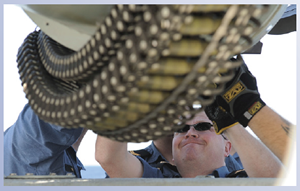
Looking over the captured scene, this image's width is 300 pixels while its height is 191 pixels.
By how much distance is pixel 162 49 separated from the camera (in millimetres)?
764

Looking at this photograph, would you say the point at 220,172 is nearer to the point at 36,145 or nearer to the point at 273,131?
the point at 273,131

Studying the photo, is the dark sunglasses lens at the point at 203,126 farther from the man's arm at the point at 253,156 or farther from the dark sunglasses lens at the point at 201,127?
the man's arm at the point at 253,156

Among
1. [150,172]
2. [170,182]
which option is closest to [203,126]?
[150,172]

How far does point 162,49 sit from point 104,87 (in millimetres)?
159

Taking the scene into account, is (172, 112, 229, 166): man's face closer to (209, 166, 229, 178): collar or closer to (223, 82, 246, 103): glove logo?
(209, 166, 229, 178): collar

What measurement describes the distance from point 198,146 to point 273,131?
841mm

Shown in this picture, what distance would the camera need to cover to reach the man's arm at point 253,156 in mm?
1874

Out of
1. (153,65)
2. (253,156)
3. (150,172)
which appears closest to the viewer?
(153,65)

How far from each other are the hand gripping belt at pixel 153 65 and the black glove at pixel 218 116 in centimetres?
61

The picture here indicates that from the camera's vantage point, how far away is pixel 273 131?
5.14ft

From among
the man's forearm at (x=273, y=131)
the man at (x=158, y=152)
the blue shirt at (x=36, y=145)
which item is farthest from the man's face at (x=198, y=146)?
the man's forearm at (x=273, y=131)

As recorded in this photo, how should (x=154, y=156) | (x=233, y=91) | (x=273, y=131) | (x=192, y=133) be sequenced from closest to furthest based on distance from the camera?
(x=233, y=91), (x=273, y=131), (x=192, y=133), (x=154, y=156)

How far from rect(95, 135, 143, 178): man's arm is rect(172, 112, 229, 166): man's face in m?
0.41

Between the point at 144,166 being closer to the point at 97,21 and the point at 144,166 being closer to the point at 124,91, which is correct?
the point at 97,21
